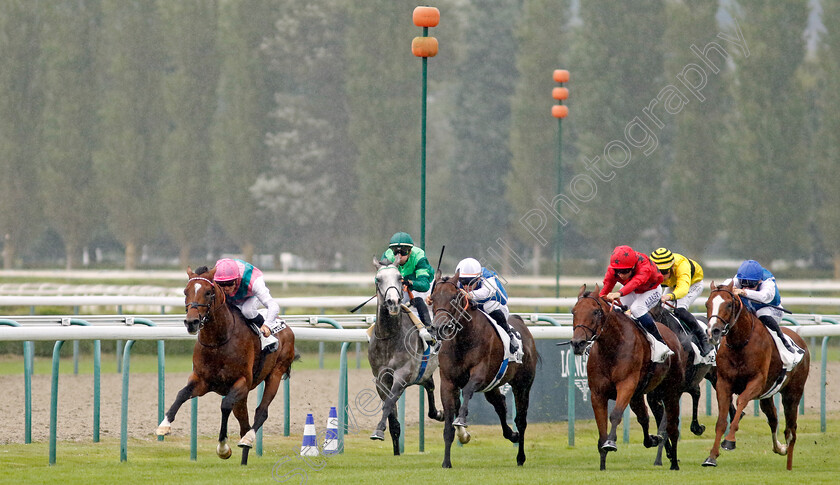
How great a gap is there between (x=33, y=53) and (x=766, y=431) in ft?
107

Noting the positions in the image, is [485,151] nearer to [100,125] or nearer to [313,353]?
[100,125]

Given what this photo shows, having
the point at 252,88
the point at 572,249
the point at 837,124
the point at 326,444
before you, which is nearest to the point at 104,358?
the point at 326,444

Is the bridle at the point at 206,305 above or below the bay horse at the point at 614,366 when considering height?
above

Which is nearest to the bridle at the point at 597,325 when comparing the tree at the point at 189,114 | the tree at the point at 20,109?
the tree at the point at 189,114

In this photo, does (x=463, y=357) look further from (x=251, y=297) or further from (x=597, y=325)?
(x=251, y=297)

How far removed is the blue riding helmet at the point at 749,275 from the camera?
9539 millimetres

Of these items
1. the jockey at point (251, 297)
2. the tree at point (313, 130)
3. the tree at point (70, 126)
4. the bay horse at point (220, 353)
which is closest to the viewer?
the bay horse at point (220, 353)

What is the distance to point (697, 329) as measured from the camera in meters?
9.99

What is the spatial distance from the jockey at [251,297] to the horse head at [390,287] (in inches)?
38.2

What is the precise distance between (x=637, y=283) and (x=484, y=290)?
1.23 metres

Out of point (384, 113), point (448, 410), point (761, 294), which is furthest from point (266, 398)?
point (384, 113)

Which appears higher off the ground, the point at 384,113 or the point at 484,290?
the point at 384,113

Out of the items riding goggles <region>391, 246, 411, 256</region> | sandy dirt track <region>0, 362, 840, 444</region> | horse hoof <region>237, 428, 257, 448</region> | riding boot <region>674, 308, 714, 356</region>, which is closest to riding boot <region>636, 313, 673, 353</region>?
riding boot <region>674, 308, 714, 356</region>

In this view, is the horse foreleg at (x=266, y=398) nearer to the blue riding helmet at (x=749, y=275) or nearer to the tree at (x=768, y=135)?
the blue riding helmet at (x=749, y=275)
